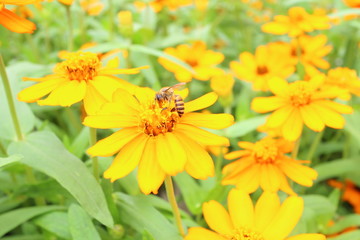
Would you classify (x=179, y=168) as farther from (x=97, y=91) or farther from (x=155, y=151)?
(x=97, y=91)

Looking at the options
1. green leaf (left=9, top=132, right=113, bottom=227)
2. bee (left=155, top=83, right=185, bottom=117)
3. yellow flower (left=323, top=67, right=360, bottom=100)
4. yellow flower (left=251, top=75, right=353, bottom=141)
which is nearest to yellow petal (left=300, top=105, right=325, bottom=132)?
yellow flower (left=251, top=75, right=353, bottom=141)

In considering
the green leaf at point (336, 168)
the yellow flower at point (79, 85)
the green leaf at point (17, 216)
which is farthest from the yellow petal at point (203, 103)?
the green leaf at point (336, 168)

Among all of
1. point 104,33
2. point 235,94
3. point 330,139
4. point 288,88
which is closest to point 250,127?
point 288,88

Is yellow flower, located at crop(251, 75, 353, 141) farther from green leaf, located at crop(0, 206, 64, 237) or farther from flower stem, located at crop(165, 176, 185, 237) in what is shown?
green leaf, located at crop(0, 206, 64, 237)

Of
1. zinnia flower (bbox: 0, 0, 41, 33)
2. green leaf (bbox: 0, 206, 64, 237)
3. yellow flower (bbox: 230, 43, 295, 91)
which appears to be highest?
zinnia flower (bbox: 0, 0, 41, 33)

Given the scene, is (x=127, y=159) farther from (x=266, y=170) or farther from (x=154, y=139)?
(x=266, y=170)

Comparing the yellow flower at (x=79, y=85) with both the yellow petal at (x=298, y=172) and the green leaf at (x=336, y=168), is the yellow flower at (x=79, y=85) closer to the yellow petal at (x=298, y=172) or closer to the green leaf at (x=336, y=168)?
the yellow petal at (x=298, y=172)
